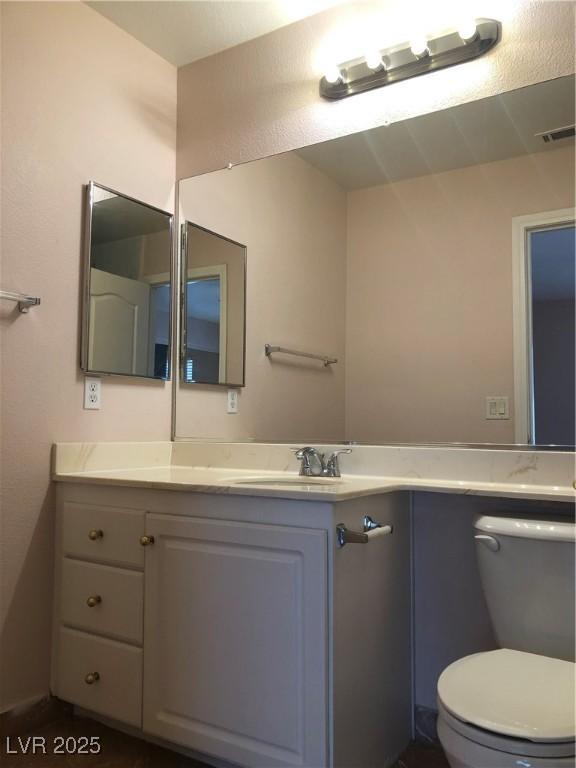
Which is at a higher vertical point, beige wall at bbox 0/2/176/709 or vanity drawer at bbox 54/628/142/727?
beige wall at bbox 0/2/176/709

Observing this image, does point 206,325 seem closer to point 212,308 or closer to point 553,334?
point 212,308

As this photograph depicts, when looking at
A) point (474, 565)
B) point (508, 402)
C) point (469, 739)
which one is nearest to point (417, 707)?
point (474, 565)

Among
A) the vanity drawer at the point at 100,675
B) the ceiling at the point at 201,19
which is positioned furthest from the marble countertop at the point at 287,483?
the ceiling at the point at 201,19

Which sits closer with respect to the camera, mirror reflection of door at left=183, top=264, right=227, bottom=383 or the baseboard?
the baseboard

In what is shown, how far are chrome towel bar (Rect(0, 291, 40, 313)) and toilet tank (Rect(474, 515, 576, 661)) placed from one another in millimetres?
1405

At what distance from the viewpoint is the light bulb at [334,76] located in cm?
198

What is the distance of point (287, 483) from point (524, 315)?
85 centimetres

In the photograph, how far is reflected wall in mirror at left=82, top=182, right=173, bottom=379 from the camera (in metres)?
2.00

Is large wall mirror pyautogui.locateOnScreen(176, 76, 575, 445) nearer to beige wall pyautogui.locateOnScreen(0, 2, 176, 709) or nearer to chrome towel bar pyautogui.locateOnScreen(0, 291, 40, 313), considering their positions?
beige wall pyautogui.locateOnScreen(0, 2, 176, 709)

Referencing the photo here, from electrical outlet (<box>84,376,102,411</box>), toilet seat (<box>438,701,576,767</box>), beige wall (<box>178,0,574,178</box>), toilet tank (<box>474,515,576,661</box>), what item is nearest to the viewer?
toilet seat (<box>438,701,576,767</box>)

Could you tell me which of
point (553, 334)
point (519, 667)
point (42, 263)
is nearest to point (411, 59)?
point (553, 334)

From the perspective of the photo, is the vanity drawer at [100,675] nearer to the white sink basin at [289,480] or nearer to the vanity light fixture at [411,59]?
the white sink basin at [289,480]

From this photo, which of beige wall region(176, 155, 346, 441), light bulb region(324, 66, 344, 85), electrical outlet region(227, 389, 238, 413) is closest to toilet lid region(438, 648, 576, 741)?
beige wall region(176, 155, 346, 441)

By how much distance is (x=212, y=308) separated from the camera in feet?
7.45
